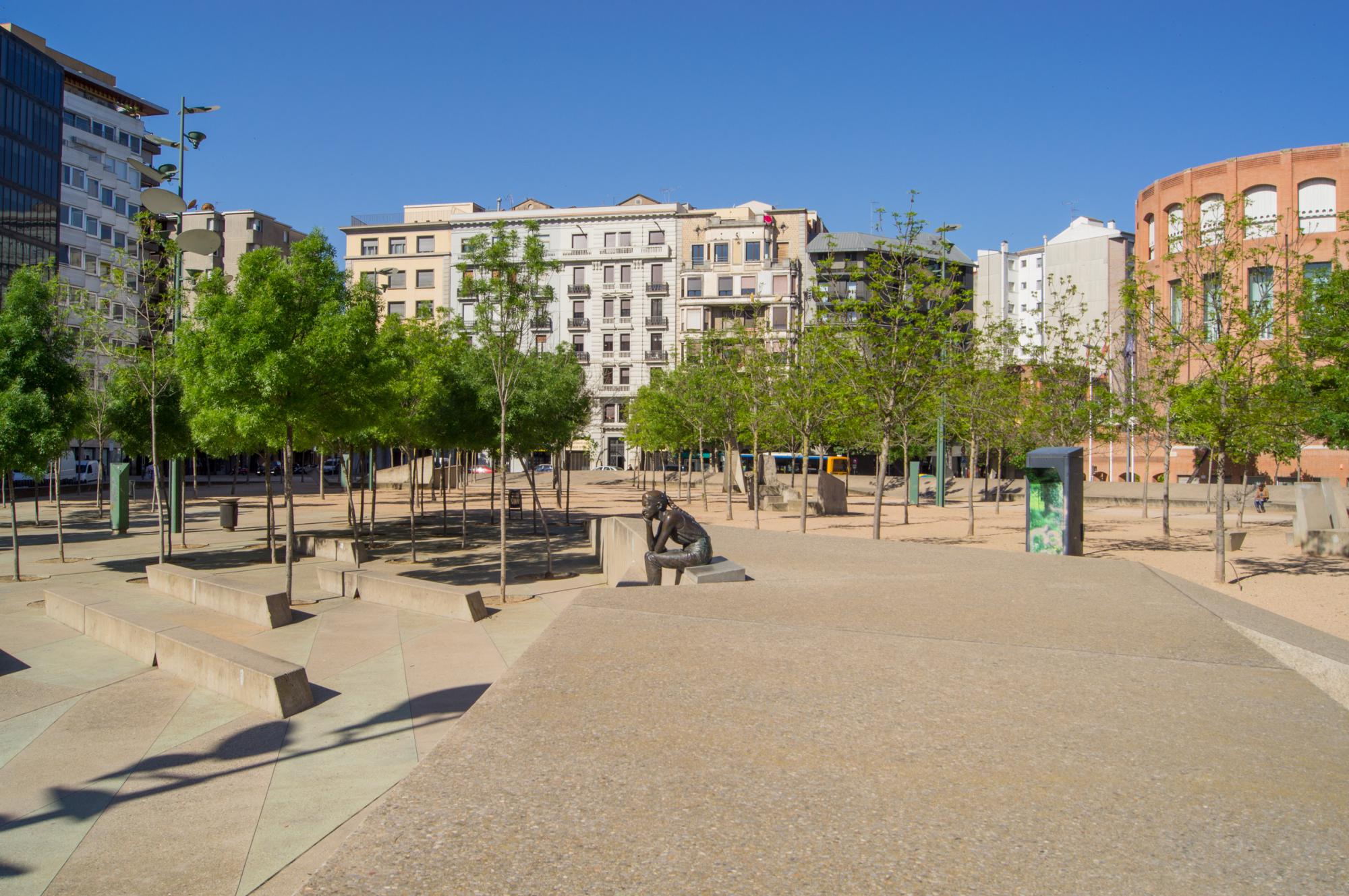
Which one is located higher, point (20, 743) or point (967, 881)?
point (967, 881)

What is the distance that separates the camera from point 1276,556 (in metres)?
20.8

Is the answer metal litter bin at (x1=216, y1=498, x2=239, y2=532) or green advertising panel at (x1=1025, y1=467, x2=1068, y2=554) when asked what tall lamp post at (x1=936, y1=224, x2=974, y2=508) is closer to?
green advertising panel at (x1=1025, y1=467, x2=1068, y2=554)

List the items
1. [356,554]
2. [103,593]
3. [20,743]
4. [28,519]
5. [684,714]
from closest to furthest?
[684,714] → [20,743] → [103,593] → [356,554] → [28,519]

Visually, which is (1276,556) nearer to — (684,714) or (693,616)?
(693,616)

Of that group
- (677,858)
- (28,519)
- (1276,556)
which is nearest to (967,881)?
(677,858)

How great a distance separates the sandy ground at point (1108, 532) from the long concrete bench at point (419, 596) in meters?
7.46

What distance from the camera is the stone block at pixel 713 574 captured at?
32.5 feet

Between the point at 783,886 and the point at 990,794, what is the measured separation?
4.07 ft

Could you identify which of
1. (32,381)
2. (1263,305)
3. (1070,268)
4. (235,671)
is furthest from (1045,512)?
(1070,268)

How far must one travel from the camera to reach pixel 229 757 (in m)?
6.96

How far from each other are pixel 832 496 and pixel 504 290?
2005 centimetres

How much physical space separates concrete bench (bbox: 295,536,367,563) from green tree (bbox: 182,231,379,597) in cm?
532

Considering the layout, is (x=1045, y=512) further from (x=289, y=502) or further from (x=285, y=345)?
(x=285, y=345)

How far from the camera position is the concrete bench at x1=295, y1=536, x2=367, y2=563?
62.1 feet
